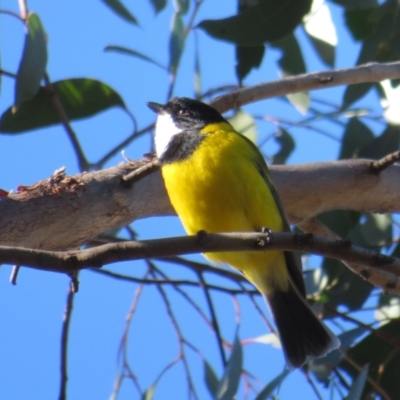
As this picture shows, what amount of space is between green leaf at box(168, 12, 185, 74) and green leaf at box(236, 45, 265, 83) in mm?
254

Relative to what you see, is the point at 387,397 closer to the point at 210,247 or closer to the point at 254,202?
the point at 254,202

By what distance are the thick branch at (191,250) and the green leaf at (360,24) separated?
2134mm

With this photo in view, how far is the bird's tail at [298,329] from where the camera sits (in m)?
2.84

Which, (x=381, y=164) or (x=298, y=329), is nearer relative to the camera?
(x=381, y=164)

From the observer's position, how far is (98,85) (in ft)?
10.6

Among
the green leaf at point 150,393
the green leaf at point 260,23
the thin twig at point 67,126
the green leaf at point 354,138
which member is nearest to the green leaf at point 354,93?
the green leaf at point 354,138

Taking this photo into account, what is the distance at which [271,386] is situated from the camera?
268 centimetres

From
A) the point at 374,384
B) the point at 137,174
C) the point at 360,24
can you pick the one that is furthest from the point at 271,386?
the point at 360,24

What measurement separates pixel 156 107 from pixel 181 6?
458 millimetres

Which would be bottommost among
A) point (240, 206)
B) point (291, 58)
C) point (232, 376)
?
point (232, 376)

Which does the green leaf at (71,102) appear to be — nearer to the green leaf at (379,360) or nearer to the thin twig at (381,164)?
the thin twig at (381,164)

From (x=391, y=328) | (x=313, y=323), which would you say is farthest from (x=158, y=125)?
(x=391, y=328)

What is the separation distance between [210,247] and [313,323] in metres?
1.25

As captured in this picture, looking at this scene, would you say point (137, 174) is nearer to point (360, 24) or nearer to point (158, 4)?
point (158, 4)
